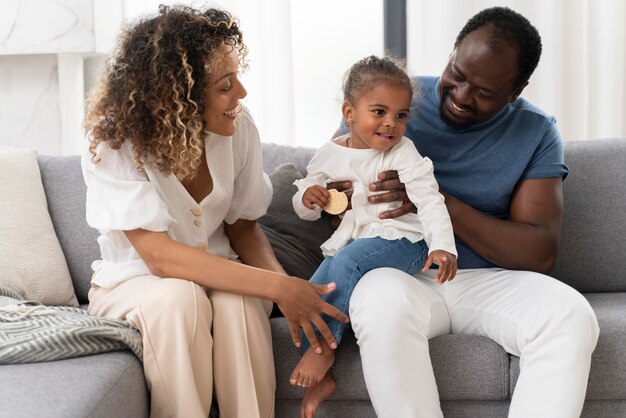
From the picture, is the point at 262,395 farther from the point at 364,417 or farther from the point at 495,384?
the point at 495,384

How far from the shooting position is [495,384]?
1.94 m

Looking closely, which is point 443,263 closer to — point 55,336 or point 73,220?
point 55,336

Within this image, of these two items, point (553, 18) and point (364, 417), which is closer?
point (364, 417)

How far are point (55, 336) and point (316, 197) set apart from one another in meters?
0.71

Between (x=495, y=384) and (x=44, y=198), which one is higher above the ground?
(x=44, y=198)

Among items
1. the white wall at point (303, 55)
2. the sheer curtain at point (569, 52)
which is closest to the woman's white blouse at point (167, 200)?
the white wall at point (303, 55)

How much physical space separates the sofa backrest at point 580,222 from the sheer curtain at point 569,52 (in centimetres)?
79

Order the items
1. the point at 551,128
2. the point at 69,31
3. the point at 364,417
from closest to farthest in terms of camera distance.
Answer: the point at 364,417 → the point at 551,128 → the point at 69,31

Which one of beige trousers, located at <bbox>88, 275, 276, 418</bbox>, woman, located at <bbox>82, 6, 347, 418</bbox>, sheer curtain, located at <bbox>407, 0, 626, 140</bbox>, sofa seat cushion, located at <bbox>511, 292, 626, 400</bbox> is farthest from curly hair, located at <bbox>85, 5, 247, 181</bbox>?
sheer curtain, located at <bbox>407, 0, 626, 140</bbox>

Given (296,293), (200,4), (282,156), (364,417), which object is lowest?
(364,417)

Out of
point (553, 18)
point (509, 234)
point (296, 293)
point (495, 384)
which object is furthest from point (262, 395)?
point (553, 18)

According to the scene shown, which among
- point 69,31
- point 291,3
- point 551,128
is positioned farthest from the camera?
point 291,3

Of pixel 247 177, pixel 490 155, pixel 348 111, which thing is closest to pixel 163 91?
pixel 247 177

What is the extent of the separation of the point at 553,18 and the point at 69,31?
5.78ft
